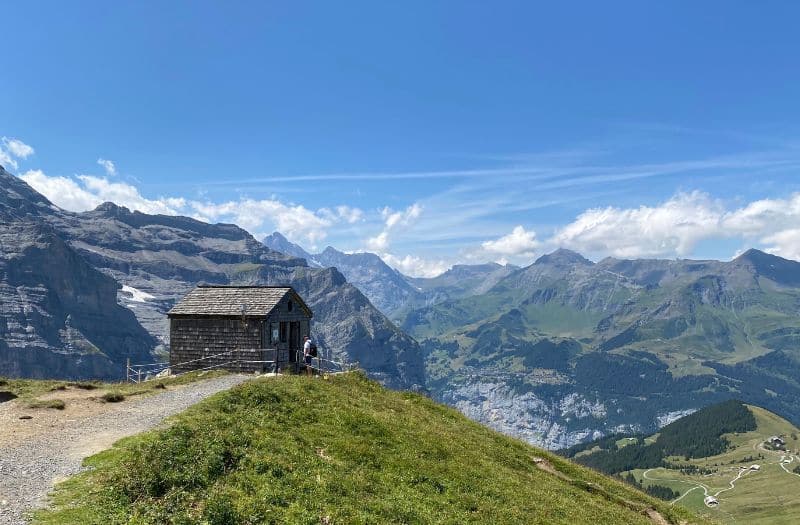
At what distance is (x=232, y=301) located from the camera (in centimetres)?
5534

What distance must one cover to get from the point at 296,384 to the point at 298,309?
26815 mm

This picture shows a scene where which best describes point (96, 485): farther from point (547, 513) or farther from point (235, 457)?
point (547, 513)

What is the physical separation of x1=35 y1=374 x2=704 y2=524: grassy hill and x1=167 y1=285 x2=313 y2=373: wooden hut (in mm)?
19722

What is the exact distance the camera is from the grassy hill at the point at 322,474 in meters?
16.5

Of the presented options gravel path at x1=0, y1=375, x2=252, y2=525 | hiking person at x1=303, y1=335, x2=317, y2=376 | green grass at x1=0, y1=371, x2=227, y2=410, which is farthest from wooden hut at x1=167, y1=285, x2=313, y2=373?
gravel path at x1=0, y1=375, x2=252, y2=525

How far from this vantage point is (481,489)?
23.4m

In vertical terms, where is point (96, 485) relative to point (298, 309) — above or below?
below

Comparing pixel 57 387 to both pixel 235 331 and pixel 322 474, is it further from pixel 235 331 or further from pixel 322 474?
pixel 322 474

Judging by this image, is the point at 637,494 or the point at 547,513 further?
the point at 637,494

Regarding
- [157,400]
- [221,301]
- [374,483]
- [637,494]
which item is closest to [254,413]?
[374,483]

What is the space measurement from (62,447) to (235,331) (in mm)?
31250

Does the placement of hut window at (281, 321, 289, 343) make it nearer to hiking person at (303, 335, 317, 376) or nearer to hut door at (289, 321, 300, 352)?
hut door at (289, 321, 300, 352)

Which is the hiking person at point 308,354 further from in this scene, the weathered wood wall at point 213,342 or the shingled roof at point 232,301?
the shingled roof at point 232,301

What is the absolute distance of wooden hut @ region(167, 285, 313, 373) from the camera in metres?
52.8
